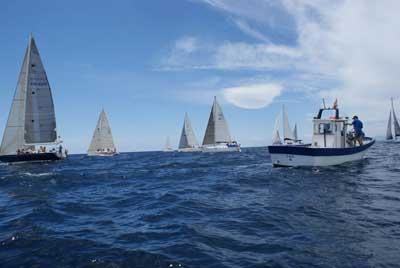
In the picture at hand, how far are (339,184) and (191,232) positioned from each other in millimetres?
11104

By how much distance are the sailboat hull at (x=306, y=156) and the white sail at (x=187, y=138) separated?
75.3 meters

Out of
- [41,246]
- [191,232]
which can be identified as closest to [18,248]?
[41,246]

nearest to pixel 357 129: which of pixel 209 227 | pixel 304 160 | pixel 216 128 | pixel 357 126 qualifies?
pixel 357 126

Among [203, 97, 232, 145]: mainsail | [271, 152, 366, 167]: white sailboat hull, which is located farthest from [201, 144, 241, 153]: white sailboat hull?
[271, 152, 366, 167]: white sailboat hull

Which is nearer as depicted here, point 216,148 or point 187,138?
point 216,148

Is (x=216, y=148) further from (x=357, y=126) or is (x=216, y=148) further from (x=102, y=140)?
(x=357, y=126)

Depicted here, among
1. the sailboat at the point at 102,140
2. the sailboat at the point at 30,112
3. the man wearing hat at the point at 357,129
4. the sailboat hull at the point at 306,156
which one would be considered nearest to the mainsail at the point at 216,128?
the sailboat at the point at 102,140

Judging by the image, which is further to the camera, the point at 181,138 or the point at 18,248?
the point at 181,138

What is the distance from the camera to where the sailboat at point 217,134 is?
81.2 metres

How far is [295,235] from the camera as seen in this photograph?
8.12m

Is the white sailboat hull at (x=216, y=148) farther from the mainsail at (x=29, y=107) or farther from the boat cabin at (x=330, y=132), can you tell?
the boat cabin at (x=330, y=132)

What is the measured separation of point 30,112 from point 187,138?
58.5 meters

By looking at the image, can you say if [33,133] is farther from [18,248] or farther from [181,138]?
[181,138]

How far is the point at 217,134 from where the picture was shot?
81.9 m
